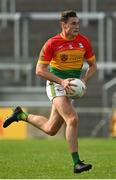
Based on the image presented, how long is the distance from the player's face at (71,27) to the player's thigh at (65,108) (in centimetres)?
84

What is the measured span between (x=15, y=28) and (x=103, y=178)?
24.2m

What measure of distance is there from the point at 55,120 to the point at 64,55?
92cm

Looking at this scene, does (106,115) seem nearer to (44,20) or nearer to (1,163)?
(44,20)

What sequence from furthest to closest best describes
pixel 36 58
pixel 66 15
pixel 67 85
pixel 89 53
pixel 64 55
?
1. pixel 36 58
2. pixel 89 53
3. pixel 64 55
4. pixel 66 15
5. pixel 67 85

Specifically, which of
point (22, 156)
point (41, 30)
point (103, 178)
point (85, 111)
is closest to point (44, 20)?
point (41, 30)

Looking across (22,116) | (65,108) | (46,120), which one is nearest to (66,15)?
(65,108)

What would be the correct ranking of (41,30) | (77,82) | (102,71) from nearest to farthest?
(77,82) < (102,71) < (41,30)

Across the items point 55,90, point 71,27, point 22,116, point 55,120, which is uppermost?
point 71,27

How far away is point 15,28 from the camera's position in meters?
33.3

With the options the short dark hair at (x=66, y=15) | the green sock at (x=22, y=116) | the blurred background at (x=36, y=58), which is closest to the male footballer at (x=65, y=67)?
the short dark hair at (x=66, y=15)

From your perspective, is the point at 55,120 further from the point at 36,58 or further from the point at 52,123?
the point at 36,58

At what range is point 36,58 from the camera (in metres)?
31.5

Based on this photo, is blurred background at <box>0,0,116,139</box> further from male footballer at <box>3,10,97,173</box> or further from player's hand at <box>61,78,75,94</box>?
player's hand at <box>61,78,75,94</box>

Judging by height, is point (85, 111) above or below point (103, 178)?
below
